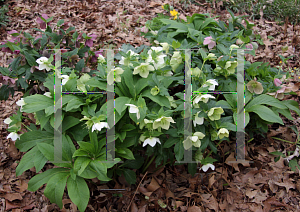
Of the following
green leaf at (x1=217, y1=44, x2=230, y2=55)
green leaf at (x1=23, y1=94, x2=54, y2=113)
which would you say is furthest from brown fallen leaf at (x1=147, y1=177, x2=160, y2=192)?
green leaf at (x1=217, y1=44, x2=230, y2=55)

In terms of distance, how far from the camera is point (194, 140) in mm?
1291

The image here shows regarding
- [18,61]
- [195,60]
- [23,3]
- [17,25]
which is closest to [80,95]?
[18,61]

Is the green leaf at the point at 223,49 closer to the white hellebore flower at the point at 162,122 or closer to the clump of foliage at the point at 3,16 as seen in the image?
the white hellebore flower at the point at 162,122

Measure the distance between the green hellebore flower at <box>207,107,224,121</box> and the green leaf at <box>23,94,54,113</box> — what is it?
91 centimetres

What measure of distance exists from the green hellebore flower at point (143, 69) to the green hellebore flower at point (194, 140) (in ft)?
1.44

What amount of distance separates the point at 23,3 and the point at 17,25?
544 millimetres

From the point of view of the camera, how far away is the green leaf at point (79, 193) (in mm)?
1207

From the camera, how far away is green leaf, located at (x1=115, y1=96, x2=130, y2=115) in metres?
1.23

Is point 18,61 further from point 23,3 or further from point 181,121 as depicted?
point 23,3

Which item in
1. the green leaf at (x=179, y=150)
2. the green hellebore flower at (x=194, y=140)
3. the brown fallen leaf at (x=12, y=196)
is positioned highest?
the green hellebore flower at (x=194, y=140)

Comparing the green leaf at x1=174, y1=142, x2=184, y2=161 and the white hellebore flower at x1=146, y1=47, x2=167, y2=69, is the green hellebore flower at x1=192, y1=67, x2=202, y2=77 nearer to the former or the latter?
the white hellebore flower at x1=146, y1=47, x2=167, y2=69

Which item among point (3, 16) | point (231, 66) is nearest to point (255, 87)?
point (231, 66)

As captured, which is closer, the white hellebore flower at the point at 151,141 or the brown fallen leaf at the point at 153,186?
the white hellebore flower at the point at 151,141

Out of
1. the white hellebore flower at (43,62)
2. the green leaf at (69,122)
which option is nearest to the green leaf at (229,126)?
the green leaf at (69,122)
